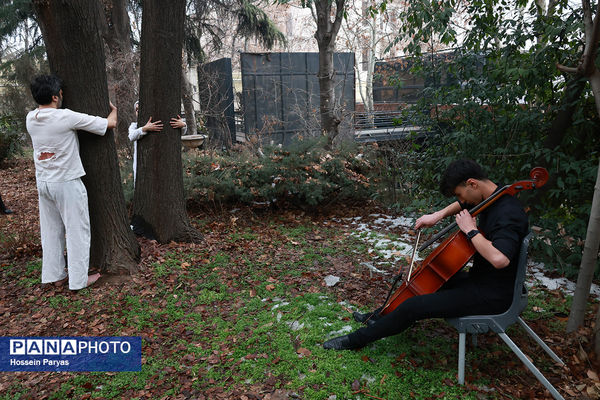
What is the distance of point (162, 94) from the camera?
17.0 feet

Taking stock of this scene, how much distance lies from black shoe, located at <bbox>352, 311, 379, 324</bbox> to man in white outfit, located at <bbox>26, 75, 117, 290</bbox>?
104 inches

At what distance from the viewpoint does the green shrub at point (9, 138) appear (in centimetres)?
1210

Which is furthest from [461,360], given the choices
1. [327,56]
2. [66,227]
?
[327,56]

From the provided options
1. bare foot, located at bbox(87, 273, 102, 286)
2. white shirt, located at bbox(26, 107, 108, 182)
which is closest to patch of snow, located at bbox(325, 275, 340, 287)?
bare foot, located at bbox(87, 273, 102, 286)

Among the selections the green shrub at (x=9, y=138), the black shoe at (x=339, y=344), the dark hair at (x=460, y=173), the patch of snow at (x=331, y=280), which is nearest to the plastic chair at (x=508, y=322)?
the dark hair at (x=460, y=173)

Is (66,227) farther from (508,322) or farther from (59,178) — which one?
(508,322)

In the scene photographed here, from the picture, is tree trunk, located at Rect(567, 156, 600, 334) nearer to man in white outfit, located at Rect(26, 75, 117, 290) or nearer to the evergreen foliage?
the evergreen foliage

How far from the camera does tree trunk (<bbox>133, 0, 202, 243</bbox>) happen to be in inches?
201

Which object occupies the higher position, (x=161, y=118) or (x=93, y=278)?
(x=161, y=118)

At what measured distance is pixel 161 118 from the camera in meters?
5.20

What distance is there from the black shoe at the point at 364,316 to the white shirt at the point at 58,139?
2.89m

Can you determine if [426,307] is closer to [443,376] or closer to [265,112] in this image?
[443,376]

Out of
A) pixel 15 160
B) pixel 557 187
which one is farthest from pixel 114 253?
pixel 15 160

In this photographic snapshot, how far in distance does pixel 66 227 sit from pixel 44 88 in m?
1.30
